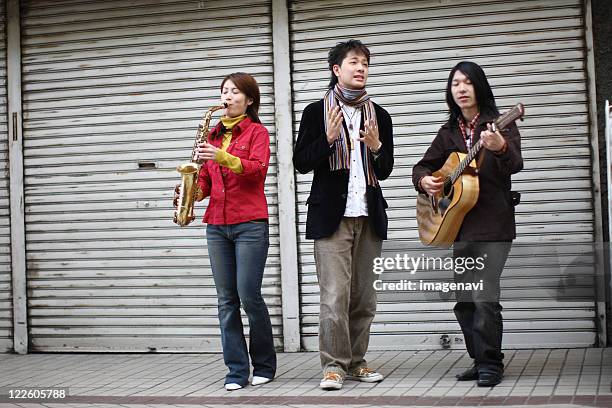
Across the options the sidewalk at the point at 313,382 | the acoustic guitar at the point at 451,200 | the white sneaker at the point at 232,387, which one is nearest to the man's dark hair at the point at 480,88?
the acoustic guitar at the point at 451,200

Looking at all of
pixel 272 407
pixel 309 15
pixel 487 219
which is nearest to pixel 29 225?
pixel 309 15

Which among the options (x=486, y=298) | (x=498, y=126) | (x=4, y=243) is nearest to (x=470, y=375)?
(x=486, y=298)

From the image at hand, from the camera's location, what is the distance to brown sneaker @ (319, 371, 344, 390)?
614 centimetres

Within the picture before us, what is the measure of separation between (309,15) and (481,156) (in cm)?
277

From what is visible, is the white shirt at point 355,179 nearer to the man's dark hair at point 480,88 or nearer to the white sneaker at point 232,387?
the man's dark hair at point 480,88

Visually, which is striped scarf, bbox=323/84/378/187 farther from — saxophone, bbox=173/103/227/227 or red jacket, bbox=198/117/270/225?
saxophone, bbox=173/103/227/227

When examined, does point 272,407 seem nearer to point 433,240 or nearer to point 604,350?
point 433,240

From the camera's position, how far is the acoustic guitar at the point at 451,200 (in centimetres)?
600

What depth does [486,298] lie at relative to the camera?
6.08m

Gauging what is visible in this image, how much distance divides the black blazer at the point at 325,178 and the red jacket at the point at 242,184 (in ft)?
0.85

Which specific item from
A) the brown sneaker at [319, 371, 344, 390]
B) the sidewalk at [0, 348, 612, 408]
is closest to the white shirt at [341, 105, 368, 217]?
the brown sneaker at [319, 371, 344, 390]


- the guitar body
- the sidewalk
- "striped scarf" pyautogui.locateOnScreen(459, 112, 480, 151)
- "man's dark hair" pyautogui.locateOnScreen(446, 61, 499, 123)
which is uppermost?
"man's dark hair" pyautogui.locateOnScreen(446, 61, 499, 123)

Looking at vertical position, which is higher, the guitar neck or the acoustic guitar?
the guitar neck

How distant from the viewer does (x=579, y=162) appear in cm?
754
